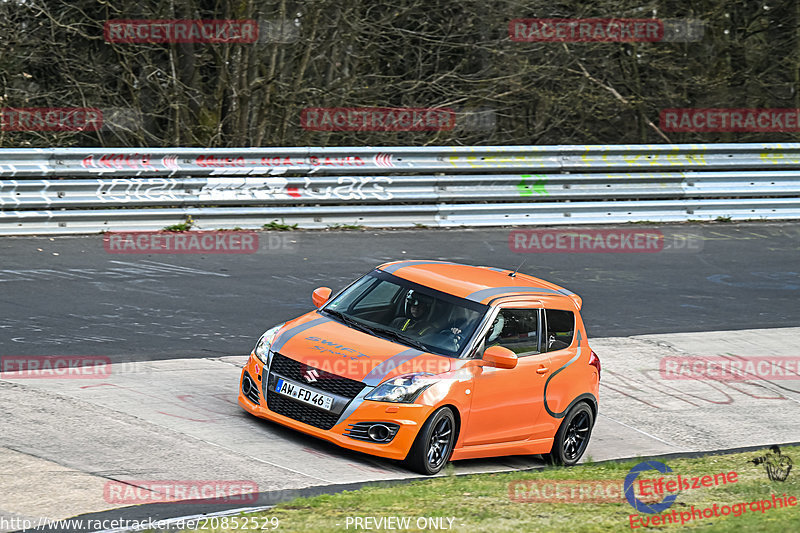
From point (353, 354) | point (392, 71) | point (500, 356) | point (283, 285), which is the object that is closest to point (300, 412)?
point (353, 354)

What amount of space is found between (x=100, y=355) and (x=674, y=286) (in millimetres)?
8937

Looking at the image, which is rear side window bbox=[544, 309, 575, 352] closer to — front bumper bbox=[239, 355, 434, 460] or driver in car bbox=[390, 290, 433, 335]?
driver in car bbox=[390, 290, 433, 335]

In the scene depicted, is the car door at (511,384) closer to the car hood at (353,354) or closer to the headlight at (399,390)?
the car hood at (353,354)

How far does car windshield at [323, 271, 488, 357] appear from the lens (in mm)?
8695

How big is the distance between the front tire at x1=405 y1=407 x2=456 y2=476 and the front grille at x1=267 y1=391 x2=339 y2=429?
0.65 metres

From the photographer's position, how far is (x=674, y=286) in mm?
16062

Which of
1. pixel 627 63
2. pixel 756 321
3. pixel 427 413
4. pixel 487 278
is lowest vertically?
pixel 756 321

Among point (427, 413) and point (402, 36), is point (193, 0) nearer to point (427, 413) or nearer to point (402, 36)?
point (402, 36)

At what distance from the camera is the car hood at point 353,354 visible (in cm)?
820

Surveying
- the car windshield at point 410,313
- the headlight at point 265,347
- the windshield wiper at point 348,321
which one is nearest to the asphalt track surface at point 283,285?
the headlight at point 265,347

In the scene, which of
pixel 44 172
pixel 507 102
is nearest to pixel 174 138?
pixel 44 172

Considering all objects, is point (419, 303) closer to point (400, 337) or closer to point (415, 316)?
point (415, 316)

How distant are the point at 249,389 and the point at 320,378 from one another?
0.82 metres

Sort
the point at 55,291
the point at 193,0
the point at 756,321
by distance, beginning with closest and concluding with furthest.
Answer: the point at 55,291 < the point at 756,321 < the point at 193,0
